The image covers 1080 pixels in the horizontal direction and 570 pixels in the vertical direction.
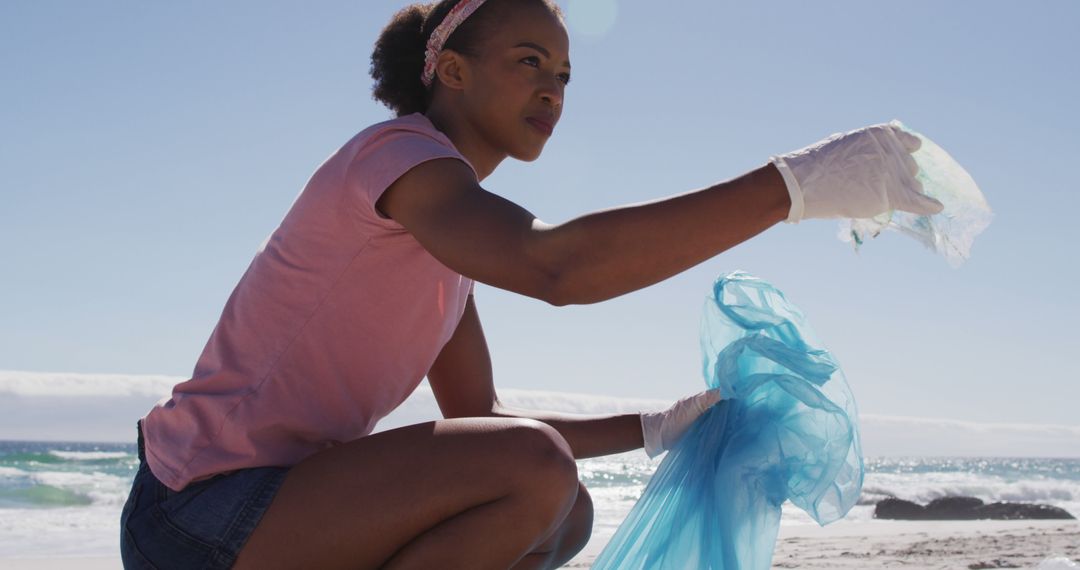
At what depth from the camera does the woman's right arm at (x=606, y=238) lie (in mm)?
1282

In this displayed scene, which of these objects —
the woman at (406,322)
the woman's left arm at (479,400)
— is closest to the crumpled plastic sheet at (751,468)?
the woman's left arm at (479,400)

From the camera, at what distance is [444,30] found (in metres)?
→ 1.80

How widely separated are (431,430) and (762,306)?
3.51 ft

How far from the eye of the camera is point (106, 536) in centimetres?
841

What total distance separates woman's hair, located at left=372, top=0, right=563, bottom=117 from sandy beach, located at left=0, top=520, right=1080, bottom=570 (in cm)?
306

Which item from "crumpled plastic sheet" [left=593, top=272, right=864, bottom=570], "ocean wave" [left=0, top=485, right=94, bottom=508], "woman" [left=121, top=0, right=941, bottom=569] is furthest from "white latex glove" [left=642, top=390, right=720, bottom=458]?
"ocean wave" [left=0, top=485, right=94, bottom=508]

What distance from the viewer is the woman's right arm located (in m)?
1.28

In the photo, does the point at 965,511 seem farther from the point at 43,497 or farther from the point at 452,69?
the point at 43,497

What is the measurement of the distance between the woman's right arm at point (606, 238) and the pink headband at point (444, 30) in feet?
1.92

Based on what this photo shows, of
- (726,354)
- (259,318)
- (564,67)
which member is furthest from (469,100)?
(726,354)

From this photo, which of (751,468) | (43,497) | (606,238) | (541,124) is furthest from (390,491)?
(43,497)

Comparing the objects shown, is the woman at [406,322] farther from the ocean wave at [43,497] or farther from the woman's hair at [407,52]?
the ocean wave at [43,497]

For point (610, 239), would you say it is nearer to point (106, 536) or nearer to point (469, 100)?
point (469, 100)

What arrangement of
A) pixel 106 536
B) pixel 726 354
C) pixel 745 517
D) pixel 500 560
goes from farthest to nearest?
pixel 106 536, pixel 726 354, pixel 745 517, pixel 500 560
